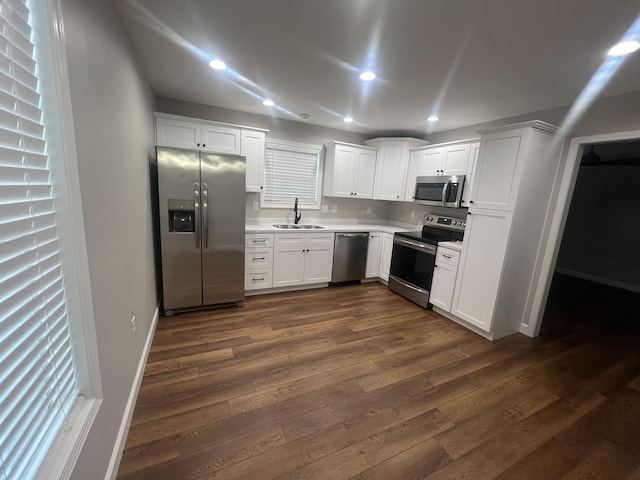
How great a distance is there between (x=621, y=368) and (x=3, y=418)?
4.07 meters

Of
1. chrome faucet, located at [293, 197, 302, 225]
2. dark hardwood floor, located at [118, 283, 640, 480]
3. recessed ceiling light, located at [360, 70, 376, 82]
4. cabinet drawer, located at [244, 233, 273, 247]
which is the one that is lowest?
dark hardwood floor, located at [118, 283, 640, 480]

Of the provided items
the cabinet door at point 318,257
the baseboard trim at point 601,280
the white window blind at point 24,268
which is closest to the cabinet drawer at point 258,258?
the cabinet door at point 318,257

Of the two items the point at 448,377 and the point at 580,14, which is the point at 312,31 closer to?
the point at 580,14

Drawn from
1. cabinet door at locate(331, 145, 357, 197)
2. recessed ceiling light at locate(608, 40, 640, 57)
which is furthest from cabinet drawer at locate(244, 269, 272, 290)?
recessed ceiling light at locate(608, 40, 640, 57)

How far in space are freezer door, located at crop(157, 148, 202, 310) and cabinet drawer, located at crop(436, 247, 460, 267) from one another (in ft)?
9.40

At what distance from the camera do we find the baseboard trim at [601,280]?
4713 millimetres

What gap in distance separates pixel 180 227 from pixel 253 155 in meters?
1.33

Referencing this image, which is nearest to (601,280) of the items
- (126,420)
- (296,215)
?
(296,215)

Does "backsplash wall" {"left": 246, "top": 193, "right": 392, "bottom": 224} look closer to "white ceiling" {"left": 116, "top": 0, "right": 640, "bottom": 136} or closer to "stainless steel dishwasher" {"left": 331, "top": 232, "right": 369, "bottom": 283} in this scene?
"stainless steel dishwasher" {"left": 331, "top": 232, "right": 369, "bottom": 283}

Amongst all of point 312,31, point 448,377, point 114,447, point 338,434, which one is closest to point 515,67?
point 312,31

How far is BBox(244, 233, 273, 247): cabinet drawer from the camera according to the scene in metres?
Result: 3.37

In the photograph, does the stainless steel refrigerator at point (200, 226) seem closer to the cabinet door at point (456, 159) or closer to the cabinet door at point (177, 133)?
the cabinet door at point (177, 133)

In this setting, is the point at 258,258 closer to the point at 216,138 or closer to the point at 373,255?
the point at 216,138

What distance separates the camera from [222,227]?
117 inches
